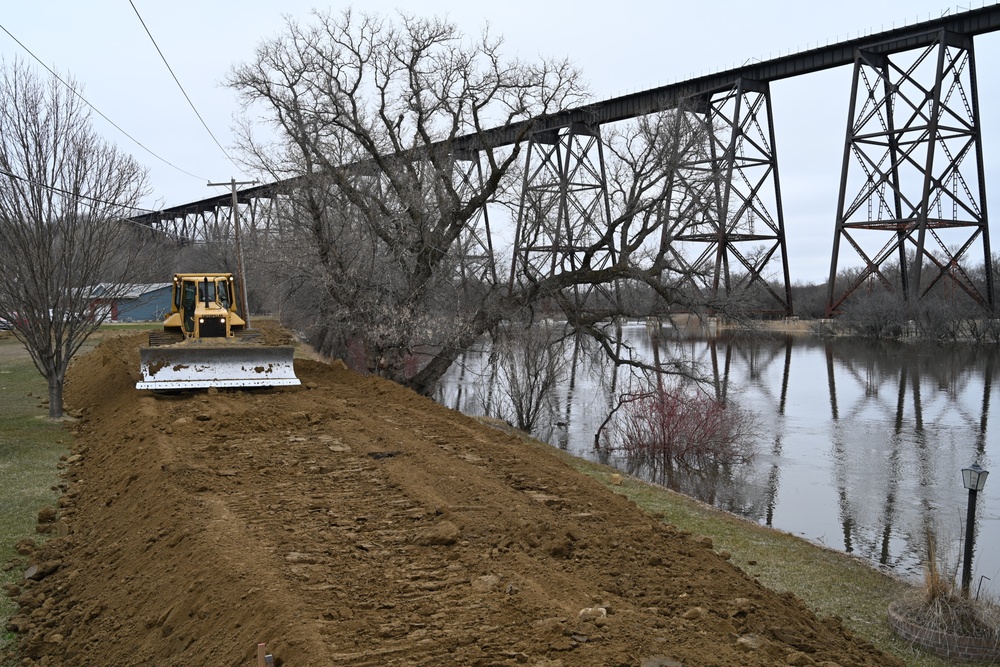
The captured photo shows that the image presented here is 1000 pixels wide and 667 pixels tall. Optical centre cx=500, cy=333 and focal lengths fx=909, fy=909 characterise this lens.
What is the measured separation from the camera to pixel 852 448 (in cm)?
2280

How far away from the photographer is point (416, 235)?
24.0 meters

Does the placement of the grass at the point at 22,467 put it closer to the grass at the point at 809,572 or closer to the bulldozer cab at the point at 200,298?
the bulldozer cab at the point at 200,298

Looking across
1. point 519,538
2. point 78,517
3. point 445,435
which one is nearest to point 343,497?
point 519,538

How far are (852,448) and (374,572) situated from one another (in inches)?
720

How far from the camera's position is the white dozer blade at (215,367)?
17484 mm

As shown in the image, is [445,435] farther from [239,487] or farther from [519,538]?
[519,538]

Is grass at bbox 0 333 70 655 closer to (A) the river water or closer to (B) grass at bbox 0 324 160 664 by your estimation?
(B) grass at bbox 0 324 160 664

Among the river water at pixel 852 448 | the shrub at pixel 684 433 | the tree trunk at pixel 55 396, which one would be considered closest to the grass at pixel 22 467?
the tree trunk at pixel 55 396

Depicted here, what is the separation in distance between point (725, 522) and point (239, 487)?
20.8 feet

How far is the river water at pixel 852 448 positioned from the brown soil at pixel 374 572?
432 cm

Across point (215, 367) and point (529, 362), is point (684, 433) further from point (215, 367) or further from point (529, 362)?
point (215, 367)

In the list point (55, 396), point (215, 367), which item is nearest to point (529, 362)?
point (215, 367)

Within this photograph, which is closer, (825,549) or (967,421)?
(825,549)

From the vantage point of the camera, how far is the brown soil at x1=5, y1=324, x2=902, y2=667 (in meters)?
6.12
